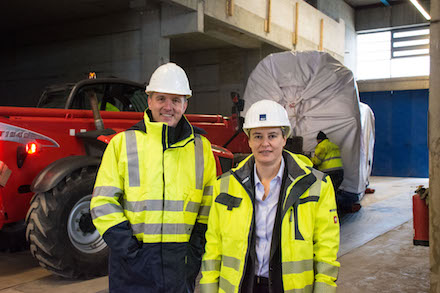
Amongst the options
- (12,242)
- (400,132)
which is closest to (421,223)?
(12,242)

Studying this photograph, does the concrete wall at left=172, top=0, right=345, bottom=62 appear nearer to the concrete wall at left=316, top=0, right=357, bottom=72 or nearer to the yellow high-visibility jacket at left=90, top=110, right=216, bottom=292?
the concrete wall at left=316, top=0, right=357, bottom=72

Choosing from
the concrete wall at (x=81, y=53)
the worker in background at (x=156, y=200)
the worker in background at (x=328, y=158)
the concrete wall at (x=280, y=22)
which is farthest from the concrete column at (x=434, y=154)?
the concrete wall at (x=81, y=53)

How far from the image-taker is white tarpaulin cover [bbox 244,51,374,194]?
8.19 m

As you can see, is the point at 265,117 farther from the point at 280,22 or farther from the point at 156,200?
the point at 280,22

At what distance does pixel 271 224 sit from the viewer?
2295 millimetres

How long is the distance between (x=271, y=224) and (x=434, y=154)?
2.01 m

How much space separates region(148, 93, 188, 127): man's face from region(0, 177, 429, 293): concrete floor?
92.1 inches

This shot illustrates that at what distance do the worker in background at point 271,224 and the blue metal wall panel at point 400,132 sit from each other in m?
19.3

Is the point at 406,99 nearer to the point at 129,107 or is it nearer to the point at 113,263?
the point at 129,107

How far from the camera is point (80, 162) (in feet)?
15.0

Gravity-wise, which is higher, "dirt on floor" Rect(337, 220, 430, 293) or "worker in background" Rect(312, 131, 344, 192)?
"worker in background" Rect(312, 131, 344, 192)

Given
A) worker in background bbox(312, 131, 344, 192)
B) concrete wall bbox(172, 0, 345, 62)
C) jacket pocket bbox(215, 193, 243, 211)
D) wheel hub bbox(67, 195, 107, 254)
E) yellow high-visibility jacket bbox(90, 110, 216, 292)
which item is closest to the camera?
jacket pocket bbox(215, 193, 243, 211)

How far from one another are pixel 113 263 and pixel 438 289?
2.65m

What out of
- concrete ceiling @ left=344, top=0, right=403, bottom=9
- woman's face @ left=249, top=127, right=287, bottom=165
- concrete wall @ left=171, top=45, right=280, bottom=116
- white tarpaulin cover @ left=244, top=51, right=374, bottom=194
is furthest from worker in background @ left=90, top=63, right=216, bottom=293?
concrete ceiling @ left=344, top=0, right=403, bottom=9
